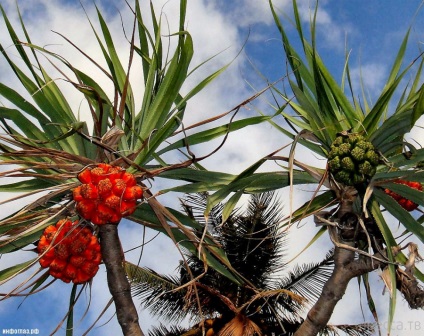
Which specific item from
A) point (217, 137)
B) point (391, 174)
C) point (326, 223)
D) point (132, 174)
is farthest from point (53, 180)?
point (391, 174)

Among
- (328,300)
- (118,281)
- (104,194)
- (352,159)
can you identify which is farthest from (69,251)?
(352,159)

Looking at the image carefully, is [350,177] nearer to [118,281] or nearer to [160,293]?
[118,281]

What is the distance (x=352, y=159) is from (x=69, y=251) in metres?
2.96

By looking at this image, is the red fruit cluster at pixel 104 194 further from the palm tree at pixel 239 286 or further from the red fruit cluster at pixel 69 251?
the palm tree at pixel 239 286

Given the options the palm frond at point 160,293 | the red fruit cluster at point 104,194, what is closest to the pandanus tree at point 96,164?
the red fruit cluster at point 104,194

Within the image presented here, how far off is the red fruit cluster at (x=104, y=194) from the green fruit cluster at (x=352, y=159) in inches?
81.2

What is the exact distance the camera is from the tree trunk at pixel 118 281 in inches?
290

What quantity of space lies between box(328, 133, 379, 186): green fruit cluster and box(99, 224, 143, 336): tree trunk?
7.70 feet

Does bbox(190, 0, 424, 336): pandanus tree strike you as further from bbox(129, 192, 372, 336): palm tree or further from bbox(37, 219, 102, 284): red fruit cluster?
bbox(129, 192, 372, 336): palm tree

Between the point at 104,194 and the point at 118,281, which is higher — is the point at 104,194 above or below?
above

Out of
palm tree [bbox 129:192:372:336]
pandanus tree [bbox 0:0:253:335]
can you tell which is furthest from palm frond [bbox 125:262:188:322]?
pandanus tree [bbox 0:0:253:335]

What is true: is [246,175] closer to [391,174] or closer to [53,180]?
[391,174]

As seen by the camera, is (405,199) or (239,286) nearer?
(405,199)

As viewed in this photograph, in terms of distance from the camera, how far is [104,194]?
22.6ft
